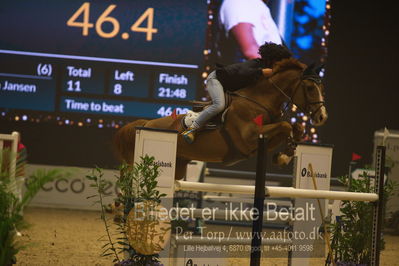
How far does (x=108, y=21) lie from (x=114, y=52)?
42 cm

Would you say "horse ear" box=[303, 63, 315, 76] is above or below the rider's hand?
above

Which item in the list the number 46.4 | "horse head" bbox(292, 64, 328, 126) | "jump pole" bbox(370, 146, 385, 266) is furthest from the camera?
the number 46.4

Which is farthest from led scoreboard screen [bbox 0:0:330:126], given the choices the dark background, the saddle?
the saddle

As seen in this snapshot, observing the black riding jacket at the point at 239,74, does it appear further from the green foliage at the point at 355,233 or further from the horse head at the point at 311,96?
the green foliage at the point at 355,233

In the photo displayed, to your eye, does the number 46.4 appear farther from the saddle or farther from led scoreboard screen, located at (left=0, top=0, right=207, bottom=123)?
the saddle

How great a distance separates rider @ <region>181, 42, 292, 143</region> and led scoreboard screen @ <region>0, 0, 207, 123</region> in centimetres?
341

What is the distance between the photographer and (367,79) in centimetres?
914

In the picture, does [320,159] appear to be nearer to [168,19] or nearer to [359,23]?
[168,19]

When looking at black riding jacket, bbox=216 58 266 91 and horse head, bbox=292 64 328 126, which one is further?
black riding jacket, bbox=216 58 266 91

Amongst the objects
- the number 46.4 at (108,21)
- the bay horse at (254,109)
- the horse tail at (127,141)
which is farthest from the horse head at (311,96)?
the number 46.4 at (108,21)

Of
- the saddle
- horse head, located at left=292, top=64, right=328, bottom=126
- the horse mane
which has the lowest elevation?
the saddle

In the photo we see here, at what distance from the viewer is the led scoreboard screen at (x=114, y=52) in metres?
8.30

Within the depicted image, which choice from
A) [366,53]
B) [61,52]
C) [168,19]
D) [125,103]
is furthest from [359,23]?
[61,52]

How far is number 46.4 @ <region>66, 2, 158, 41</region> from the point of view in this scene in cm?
830
